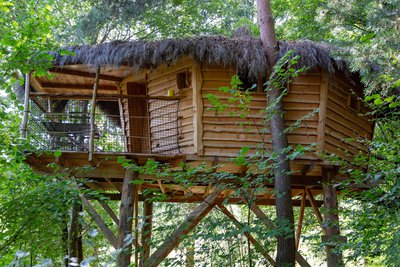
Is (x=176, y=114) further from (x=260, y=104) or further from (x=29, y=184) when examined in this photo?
(x=29, y=184)

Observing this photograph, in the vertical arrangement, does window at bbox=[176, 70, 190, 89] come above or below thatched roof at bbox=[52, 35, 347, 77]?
below

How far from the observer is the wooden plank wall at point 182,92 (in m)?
9.00

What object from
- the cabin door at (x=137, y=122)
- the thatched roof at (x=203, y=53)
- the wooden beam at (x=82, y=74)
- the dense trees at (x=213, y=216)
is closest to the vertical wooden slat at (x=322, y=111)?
the thatched roof at (x=203, y=53)

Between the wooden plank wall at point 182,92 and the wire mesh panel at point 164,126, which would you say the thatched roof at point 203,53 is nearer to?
the wooden plank wall at point 182,92

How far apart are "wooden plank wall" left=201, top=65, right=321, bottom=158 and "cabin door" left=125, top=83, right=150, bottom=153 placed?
5.06 feet

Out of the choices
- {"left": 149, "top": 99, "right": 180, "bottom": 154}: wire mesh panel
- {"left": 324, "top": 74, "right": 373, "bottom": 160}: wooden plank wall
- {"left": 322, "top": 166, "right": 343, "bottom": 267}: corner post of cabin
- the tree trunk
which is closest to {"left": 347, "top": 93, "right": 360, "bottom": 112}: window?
{"left": 324, "top": 74, "right": 373, "bottom": 160}: wooden plank wall

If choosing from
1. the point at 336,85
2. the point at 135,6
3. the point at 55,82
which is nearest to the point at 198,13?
the point at 135,6

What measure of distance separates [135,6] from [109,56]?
21.3 ft

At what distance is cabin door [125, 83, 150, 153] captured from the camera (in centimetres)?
1005

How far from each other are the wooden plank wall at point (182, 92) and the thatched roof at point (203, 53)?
37 centimetres

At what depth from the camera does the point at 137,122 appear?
404 inches

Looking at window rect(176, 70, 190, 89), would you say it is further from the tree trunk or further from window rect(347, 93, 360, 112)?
window rect(347, 93, 360, 112)

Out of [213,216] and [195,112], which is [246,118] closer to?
[195,112]

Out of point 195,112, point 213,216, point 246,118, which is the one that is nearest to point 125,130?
point 195,112
